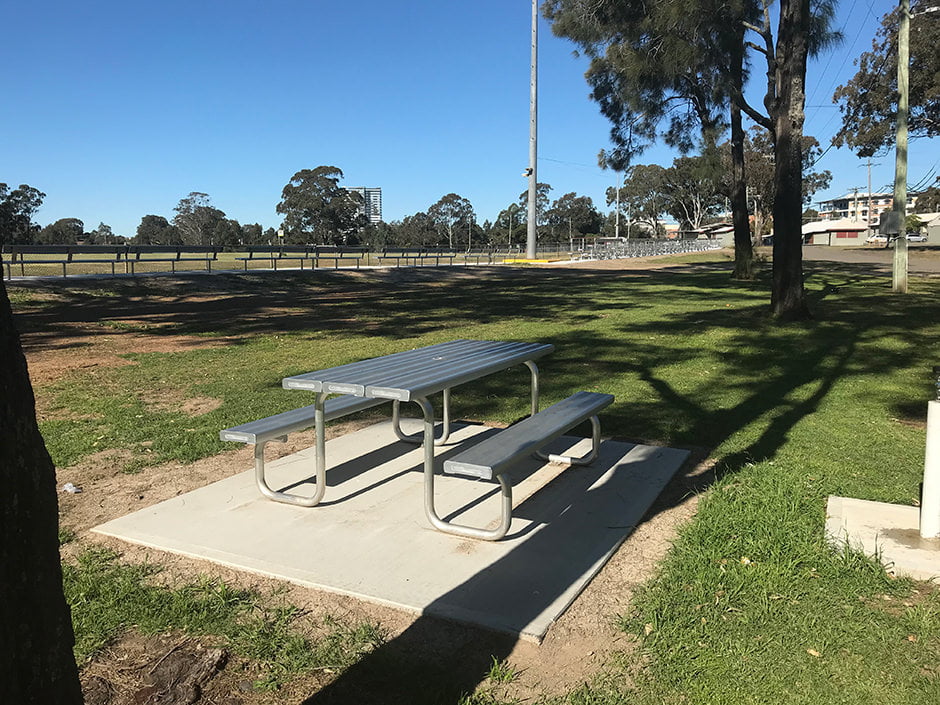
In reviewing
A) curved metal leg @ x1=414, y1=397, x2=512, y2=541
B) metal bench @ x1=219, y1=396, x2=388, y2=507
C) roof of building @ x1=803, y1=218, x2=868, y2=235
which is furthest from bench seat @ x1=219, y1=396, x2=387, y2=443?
roof of building @ x1=803, y1=218, x2=868, y2=235

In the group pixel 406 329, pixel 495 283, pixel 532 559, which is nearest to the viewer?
pixel 532 559

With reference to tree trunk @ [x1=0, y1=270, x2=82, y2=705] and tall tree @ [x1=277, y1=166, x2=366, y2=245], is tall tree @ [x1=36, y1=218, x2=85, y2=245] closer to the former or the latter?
tall tree @ [x1=277, y1=166, x2=366, y2=245]

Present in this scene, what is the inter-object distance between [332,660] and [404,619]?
38 centimetres

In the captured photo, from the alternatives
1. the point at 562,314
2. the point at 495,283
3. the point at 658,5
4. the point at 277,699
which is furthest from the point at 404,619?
the point at 495,283

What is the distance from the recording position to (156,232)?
8944cm

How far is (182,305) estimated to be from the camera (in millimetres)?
16188

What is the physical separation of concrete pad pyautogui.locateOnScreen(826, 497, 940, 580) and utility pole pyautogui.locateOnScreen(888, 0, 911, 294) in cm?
1475

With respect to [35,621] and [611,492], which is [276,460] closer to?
[611,492]

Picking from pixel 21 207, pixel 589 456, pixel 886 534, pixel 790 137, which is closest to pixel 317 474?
pixel 589 456

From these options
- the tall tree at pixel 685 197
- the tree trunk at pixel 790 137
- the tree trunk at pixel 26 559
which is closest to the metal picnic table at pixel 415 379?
the tree trunk at pixel 26 559

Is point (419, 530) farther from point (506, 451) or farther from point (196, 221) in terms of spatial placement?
point (196, 221)

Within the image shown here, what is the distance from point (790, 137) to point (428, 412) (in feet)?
31.9

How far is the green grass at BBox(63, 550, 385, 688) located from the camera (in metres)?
2.71

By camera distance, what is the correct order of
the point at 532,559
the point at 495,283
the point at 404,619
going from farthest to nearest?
the point at 495,283
the point at 532,559
the point at 404,619
